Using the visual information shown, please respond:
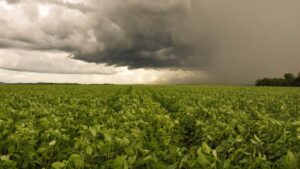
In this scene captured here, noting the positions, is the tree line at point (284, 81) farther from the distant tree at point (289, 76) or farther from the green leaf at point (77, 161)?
the green leaf at point (77, 161)

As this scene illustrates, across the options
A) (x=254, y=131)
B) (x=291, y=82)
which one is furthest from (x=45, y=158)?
(x=291, y=82)

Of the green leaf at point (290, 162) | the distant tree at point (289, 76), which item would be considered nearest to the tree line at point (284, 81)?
the distant tree at point (289, 76)

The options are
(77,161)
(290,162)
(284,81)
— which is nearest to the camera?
(290,162)

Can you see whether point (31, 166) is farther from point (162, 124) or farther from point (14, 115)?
point (14, 115)

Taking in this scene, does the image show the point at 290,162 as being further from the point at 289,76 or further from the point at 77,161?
the point at 289,76

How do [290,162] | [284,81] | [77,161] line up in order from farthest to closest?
1. [284,81]
2. [77,161]
3. [290,162]

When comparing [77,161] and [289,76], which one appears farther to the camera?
[289,76]

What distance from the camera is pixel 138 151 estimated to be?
3508mm

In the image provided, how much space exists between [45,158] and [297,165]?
268 centimetres

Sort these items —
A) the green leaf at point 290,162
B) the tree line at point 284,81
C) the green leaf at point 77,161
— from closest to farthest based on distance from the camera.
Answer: the green leaf at point 290,162 < the green leaf at point 77,161 < the tree line at point 284,81

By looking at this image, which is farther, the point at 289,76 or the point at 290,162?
the point at 289,76

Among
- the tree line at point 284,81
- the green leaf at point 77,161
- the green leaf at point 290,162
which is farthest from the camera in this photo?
the tree line at point 284,81

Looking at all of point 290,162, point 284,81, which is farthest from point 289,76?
point 290,162

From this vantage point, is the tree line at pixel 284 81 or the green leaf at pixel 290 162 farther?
the tree line at pixel 284 81
